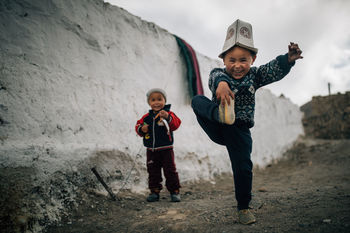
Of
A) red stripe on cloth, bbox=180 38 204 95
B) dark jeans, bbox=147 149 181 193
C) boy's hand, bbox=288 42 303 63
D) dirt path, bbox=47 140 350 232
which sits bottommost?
dirt path, bbox=47 140 350 232

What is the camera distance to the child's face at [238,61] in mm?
1578

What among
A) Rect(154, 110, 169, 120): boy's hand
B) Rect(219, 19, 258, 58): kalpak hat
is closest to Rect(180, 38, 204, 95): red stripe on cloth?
Rect(154, 110, 169, 120): boy's hand

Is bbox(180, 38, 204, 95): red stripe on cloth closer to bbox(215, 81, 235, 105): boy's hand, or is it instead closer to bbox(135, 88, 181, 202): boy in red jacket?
bbox(135, 88, 181, 202): boy in red jacket

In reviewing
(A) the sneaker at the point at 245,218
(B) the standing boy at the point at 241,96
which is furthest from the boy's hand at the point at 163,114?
(A) the sneaker at the point at 245,218

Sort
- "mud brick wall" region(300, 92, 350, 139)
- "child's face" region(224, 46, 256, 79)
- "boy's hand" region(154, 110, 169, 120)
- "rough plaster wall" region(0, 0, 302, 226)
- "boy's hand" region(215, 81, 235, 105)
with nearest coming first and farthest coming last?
"boy's hand" region(215, 81, 235, 105) → "child's face" region(224, 46, 256, 79) → "rough plaster wall" region(0, 0, 302, 226) → "boy's hand" region(154, 110, 169, 120) → "mud brick wall" region(300, 92, 350, 139)

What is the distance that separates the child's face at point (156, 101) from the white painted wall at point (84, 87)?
612mm

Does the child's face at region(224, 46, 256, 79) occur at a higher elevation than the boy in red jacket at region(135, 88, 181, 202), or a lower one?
higher

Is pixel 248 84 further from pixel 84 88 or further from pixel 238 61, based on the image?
pixel 84 88

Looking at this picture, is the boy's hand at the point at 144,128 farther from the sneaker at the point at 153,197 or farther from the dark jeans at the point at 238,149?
the dark jeans at the point at 238,149

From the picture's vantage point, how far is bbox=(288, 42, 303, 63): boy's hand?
1573 millimetres

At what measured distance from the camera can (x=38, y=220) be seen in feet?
5.36

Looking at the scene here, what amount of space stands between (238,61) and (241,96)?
25 cm

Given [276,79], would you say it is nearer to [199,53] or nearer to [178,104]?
[178,104]

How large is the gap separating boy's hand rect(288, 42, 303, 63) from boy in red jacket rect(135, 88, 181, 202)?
122cm
